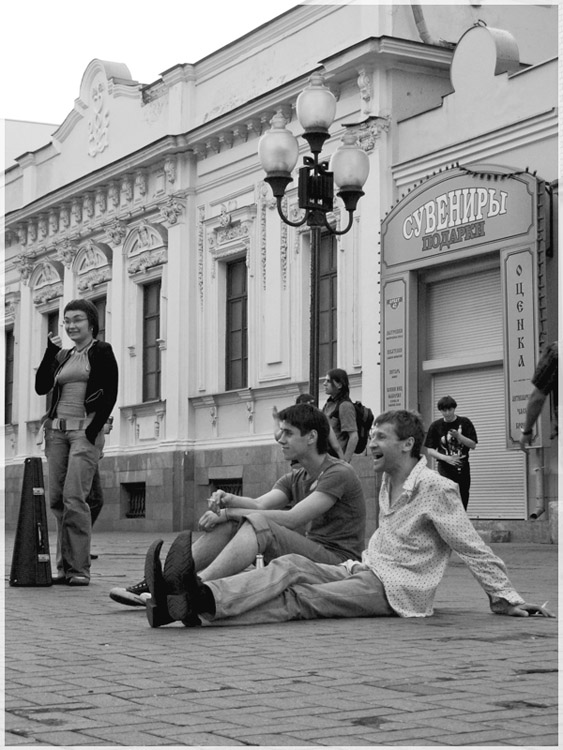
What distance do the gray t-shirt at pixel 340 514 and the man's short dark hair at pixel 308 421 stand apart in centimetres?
12

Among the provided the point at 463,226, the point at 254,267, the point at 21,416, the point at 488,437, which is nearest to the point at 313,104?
the point at 463,226

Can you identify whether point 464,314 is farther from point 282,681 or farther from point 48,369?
point 282,681

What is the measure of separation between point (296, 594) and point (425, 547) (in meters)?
0.70

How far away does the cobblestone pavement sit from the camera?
3998 millimetres

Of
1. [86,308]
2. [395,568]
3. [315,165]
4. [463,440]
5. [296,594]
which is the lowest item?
[296,594]

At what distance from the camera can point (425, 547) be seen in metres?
7.02

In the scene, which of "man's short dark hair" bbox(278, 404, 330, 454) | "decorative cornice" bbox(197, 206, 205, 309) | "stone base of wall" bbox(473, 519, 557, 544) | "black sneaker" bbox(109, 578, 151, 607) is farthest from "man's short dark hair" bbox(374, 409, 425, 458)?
"decorative cornice" bbox(197, 206, 205, 309)

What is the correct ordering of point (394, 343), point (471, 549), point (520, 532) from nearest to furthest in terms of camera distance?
point (471, 549), point (520, 532), point (394, 343)

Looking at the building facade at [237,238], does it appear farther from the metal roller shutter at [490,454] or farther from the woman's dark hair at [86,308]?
the woman's dark hair at [86,308]

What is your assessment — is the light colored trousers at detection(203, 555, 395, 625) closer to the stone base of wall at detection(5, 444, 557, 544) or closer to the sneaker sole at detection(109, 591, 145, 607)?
the sneaker sole at detection(109, 591, 145, 607)

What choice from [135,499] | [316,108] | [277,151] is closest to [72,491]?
[277,151]

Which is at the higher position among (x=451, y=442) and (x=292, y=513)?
(x=451, y=442)

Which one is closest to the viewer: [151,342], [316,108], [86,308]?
[86,308]

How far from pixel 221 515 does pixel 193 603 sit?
0.62 meters
